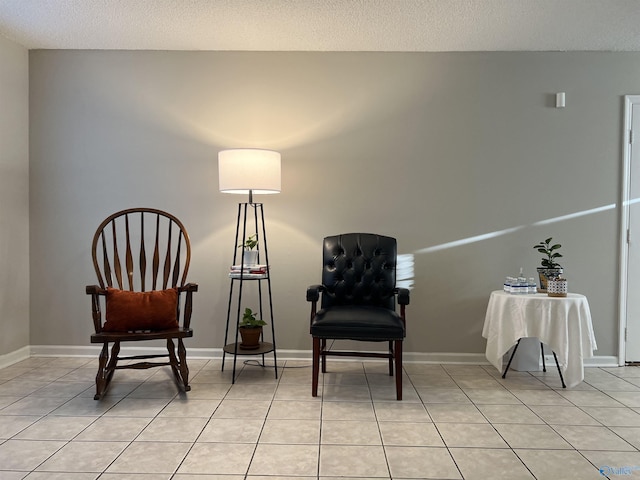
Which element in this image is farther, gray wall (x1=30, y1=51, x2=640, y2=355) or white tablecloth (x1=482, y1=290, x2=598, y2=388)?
gray wall (x1=30, y1=51, x2=640, y2=355)

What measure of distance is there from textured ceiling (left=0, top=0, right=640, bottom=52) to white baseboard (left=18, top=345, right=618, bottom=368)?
2.32 meters

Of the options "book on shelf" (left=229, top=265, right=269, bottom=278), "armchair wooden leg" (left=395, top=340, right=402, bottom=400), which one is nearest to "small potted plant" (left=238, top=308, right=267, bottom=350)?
"book on shelf" (left=229, top=265, right=269, bottom=278)

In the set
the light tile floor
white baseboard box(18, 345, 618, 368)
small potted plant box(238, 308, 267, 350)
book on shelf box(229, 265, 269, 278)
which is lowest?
the light tile floor

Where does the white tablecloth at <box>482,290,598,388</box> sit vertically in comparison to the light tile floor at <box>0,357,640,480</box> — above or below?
above

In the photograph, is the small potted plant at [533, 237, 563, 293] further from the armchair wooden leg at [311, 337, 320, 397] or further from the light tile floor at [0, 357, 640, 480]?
the armchair wooden leg at [311, 337, 320, 397]

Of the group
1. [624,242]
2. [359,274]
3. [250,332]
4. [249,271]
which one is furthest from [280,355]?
[624,242]

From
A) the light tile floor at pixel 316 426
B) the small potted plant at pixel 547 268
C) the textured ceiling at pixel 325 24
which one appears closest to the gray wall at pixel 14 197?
the textured ceiling at pixel 325 24

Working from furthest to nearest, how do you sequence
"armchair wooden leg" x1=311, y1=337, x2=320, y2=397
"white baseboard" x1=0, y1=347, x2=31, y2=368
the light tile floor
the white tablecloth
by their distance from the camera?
"white baseboard" x1=0, y1=347, x2=31, y2=368
the white tablecloth
"armchair wooden leg" x1=311, y1=337, x2=320, y2=397
the light tile floor

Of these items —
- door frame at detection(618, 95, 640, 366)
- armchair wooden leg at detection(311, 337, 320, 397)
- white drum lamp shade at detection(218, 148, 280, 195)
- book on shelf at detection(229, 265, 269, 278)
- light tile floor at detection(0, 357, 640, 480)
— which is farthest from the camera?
door frame at detection(618, 95, 640, 366)

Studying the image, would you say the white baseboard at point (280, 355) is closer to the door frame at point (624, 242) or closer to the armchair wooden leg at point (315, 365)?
the door frame at point (624, 242)

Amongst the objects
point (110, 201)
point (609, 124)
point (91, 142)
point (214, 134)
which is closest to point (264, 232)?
point (214, 134)

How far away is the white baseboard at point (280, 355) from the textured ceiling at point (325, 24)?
2319 millimetres

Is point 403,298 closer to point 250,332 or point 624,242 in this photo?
point 250,332

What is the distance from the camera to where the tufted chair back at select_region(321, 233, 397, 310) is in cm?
348
